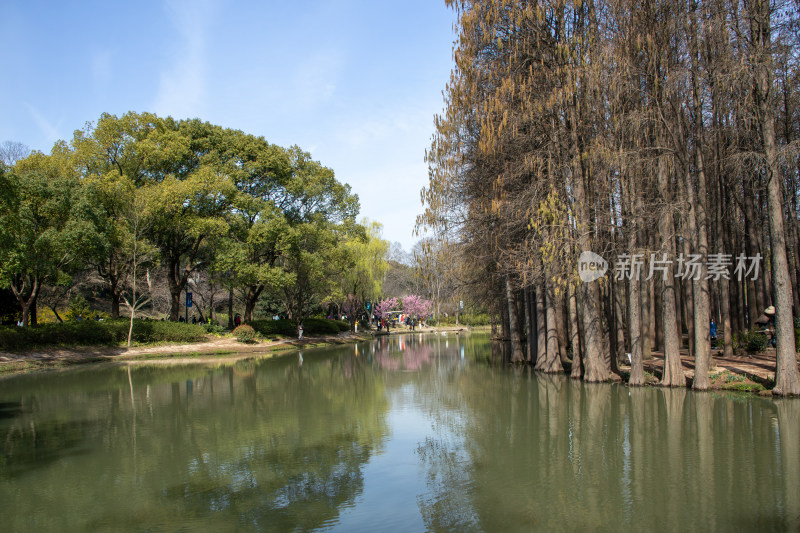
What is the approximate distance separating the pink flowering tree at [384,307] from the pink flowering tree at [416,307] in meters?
2.17

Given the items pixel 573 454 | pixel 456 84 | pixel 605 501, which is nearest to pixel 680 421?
pixel 573 454

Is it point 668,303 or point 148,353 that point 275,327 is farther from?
point 668,303

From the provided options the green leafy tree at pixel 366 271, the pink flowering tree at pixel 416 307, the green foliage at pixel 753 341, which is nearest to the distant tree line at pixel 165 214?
the green leafy tree at pixel 366 271

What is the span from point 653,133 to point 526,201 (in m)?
4.21

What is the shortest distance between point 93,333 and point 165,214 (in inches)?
293

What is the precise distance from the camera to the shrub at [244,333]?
3584cm

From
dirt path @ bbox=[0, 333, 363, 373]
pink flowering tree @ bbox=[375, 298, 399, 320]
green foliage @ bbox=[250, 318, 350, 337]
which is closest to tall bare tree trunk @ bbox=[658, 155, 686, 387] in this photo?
dirt path @ bbox=[0, 333, 363, 373]

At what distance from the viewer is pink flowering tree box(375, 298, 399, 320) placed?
220 ft

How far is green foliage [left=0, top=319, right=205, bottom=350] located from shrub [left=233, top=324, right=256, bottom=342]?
210 centimetres

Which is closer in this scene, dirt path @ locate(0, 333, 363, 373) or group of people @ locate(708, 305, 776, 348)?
group of people @ locate(708, 305, 776, 348)

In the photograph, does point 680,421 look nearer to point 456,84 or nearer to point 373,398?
point 373,398

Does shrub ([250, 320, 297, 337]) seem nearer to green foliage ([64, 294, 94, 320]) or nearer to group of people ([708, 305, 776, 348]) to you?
green foliage ([64, 294, 94, 320])

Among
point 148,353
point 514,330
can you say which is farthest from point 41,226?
point 514,330

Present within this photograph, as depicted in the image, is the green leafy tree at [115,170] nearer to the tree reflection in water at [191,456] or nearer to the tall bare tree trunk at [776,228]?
the tree reflection in water at [191,456]
